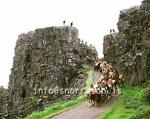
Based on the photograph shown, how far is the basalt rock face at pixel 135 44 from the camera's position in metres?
41.7

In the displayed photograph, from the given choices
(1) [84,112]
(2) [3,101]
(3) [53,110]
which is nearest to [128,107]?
(1) [84,112]

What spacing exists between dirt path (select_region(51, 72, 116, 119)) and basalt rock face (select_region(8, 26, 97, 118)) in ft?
64.2

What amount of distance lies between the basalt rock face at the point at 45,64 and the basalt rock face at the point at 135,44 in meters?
12.7

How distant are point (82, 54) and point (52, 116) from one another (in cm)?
3371

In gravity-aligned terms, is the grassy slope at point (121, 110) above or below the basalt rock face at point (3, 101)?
below

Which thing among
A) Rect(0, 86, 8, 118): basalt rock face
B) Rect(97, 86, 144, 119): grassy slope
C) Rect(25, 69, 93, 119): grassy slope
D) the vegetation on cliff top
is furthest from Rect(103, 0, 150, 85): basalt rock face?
Rect(0, 86, 8, 118): basalt rock face

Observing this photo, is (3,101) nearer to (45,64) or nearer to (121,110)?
(45,64)

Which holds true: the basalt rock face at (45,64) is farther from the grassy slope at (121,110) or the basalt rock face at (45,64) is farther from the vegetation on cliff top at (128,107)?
the vegetation on cliff top at (128,107)

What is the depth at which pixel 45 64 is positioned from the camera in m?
64.8

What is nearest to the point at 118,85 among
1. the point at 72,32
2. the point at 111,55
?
the point at 111,55

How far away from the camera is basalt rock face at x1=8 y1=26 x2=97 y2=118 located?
6301 cm

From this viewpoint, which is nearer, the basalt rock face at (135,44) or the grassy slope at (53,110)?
the grassy slope at (53,110)

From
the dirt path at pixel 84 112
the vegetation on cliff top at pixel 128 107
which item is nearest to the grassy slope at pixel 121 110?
the vegetation on cliff top at pixel 128 107

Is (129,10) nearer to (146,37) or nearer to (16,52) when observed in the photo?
(146,37)
